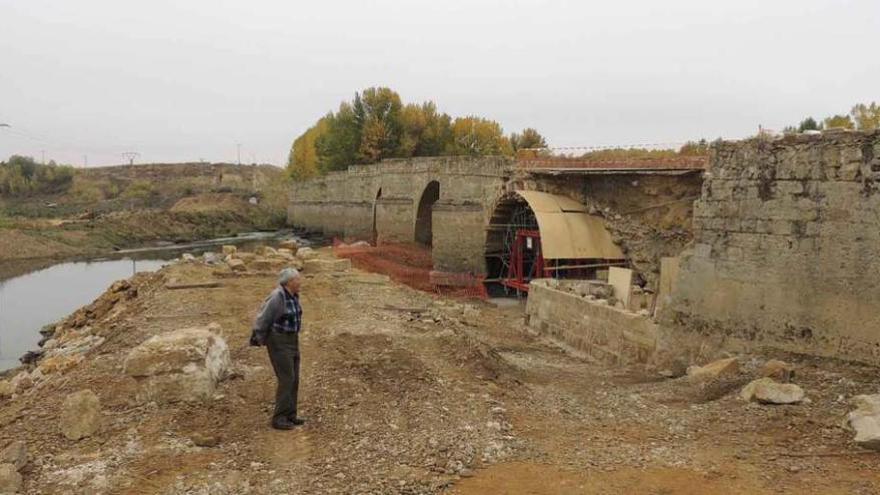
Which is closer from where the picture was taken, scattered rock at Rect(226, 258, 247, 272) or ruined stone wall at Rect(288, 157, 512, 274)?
scattered rock at Rect(226, 258, 247, 272)

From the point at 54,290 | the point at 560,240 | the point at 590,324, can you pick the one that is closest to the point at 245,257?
the point at 560,240

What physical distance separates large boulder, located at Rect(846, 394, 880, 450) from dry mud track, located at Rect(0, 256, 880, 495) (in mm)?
132

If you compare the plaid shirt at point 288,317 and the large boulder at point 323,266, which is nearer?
the plaid shirt at point 288,317

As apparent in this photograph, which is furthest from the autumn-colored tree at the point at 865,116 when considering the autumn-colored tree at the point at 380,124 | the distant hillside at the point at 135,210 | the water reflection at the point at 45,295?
the distant hillside at the point at 135,210

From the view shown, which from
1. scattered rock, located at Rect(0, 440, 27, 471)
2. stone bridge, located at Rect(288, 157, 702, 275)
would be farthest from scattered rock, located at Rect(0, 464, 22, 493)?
stone bridge, located at Rect(288, 157, 702, 275)

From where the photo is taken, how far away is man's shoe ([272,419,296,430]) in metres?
6.34

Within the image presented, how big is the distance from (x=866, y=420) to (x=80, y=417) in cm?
717

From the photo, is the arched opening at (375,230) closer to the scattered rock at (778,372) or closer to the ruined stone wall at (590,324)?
the ruined stone wall at (590,324)

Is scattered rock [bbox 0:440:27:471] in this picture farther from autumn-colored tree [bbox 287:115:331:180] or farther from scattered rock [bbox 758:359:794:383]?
autumn-colored tree [bbox 287:115:331:180]

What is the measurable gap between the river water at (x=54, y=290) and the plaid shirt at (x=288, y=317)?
12.9 m

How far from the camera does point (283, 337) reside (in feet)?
20.6

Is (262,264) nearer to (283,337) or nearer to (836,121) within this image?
(283,337)

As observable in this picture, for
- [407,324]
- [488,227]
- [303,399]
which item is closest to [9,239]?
[488,227]

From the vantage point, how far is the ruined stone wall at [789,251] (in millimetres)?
7691
